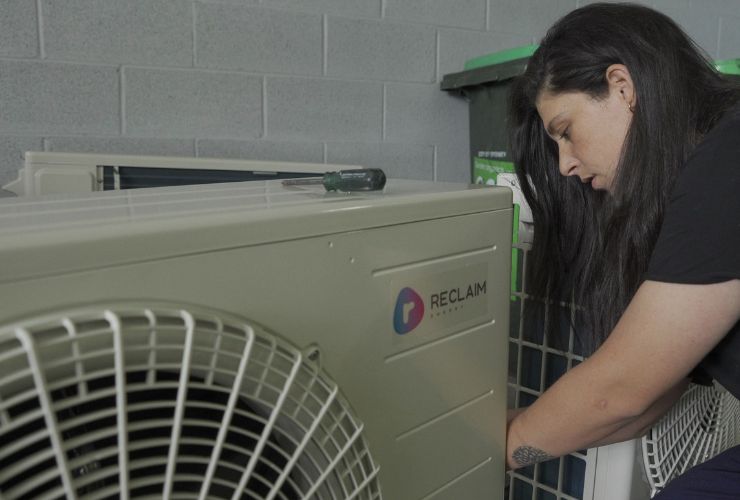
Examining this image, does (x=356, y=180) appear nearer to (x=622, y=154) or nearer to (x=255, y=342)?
(x=255, y=342)

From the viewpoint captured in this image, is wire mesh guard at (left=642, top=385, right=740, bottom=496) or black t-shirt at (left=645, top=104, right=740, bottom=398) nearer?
black t-shirt at (left=645, top=104, right=740, bottom=398)

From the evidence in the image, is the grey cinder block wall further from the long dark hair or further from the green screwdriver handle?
the green screwdriver handle

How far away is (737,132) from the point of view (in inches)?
A: 28.4

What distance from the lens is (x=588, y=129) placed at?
0.91 meters

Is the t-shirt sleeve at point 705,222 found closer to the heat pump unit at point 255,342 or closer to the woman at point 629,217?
the woman at point 629,217

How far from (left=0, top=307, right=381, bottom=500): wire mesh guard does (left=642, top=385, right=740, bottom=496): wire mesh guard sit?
1.64 ft

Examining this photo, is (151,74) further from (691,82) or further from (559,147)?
(691,82)

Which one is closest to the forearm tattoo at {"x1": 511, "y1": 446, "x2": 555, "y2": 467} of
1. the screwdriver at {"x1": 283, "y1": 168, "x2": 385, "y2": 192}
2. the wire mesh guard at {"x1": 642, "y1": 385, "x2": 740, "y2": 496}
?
the wire mesh guard at {"x1": 642, "y1": 385, "x2": 740, "y2": 496}

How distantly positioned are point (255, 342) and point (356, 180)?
27 cm

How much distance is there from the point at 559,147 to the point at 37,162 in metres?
0.92

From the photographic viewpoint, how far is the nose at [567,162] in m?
0.96

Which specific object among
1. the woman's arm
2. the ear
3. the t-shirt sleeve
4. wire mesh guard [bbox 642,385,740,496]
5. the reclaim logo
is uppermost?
the ear

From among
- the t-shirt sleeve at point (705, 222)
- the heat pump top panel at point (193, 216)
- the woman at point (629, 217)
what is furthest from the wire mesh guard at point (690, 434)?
the heat pump top panel at point (193, 216)

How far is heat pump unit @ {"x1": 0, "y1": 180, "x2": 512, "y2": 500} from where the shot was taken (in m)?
0.37
